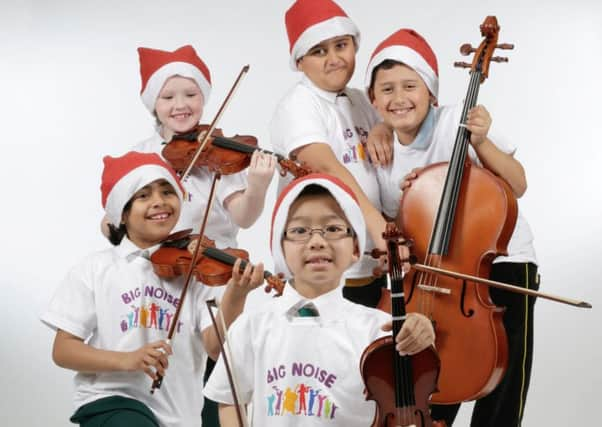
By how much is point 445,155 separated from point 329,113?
257 mm

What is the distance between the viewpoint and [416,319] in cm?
216

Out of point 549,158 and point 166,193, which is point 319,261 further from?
point 549,158

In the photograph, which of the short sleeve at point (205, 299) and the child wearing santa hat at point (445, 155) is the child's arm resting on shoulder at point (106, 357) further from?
the child wearing santa hat at point (445, 155)

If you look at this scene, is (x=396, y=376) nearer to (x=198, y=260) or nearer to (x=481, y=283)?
(x=481, y=283)

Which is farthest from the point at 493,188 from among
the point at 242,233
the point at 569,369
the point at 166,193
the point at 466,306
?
the point at 242,233

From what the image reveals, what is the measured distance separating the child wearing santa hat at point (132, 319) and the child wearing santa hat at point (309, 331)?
11.6 inches

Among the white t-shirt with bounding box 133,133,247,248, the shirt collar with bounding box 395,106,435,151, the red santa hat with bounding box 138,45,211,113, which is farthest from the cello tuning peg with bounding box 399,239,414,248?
the red santa hat with bounding box 138,45,211,113

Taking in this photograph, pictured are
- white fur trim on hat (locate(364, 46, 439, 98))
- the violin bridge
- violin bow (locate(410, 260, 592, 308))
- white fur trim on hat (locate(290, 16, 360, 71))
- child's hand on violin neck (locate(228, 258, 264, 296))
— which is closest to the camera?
violin bow (locate(410, 260, 592, 308))

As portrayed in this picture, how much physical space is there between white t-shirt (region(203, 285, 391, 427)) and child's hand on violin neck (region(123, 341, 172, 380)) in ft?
0.76

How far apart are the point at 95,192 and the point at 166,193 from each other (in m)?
1.82

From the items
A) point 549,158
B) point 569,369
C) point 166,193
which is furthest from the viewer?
point 549,158

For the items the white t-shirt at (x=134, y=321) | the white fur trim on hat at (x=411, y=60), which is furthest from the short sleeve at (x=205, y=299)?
the white fur trim on hat at (x=411, y=60)

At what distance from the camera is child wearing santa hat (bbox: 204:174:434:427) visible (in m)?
2.26

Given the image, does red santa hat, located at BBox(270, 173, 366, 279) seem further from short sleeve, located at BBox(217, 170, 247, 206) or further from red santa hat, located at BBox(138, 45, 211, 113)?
red santa hat, located at BBox(138, 45, 211, 113)
